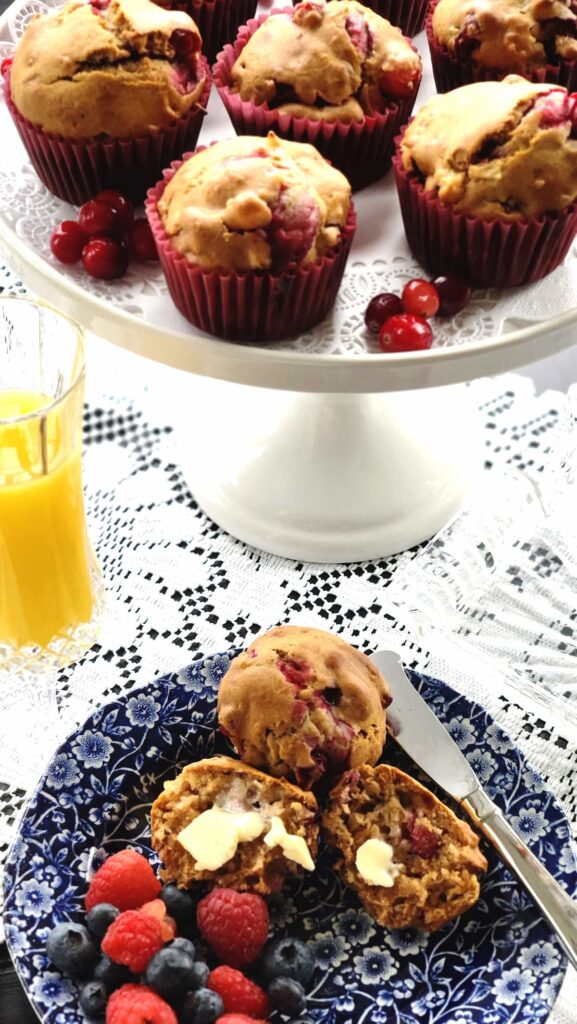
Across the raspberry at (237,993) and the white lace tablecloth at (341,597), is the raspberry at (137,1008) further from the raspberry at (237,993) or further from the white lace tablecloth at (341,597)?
the white lace tablecloth at (341,597)

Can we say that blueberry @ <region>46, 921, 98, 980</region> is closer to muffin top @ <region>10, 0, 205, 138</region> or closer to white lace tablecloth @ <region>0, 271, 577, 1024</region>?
white lace tablecloth @ <region>0, 271, 577, 1024</region>

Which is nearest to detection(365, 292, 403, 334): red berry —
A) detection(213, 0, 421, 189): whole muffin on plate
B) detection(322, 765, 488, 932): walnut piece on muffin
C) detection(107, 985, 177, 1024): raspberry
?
detection(213, 0, 421, 189): whole muffin on plate

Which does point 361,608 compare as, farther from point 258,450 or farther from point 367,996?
point 367,996

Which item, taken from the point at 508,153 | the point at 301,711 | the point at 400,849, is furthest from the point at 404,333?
the point at 400,849

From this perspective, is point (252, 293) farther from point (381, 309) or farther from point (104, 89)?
point (104, 89)

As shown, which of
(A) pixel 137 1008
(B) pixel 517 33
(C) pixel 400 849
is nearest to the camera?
(A) pixel 137 1008

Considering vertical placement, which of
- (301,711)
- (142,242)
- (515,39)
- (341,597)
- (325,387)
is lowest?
(341,597)

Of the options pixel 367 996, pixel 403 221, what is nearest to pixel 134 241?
pixel 403 221
